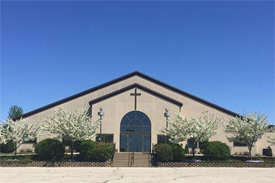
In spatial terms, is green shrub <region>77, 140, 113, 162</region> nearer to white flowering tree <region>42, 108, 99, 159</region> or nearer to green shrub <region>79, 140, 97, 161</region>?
green shrub <region>79, 140, 97, 161</region>

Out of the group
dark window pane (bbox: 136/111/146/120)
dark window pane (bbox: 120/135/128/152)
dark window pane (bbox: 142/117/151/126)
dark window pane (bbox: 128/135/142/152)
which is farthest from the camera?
dark window pane (bbox: 136/111/146/120)

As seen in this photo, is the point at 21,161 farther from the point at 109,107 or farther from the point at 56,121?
the point at 109,107

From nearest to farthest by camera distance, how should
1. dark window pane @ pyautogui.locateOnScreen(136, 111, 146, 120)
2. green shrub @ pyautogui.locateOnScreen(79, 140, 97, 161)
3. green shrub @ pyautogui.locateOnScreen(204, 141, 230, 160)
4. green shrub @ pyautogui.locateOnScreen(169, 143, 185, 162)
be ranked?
1. green shrub @ pyautogui.locateOnScreen(79, 140, 97, 161)
2. green shrub @ pyautogui.locateOnScreen(169, 143, 185, 162)
3. green shrub @ pyautogui.locateOnScreen(204, 141, 230, 160)
4. dark window pane @ pyautogui.locateOnScreen(136, 111, 146, 120)

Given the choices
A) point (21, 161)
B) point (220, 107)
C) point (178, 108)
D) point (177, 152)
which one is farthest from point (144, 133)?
point (21, 161)

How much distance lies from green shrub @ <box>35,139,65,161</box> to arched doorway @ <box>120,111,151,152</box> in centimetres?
839

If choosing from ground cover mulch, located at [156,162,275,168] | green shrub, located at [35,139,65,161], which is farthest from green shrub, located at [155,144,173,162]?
green shrub, located at [35,139,65,161]

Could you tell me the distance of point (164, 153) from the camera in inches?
1046

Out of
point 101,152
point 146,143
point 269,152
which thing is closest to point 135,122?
point 146,143

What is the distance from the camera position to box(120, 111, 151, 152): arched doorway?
112 feet

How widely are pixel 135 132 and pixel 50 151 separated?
10.5 meters

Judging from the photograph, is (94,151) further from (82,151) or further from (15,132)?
(15,132)

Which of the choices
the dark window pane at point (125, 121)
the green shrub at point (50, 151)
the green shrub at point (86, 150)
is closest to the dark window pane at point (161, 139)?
the dark window pane at point (125, 121)
